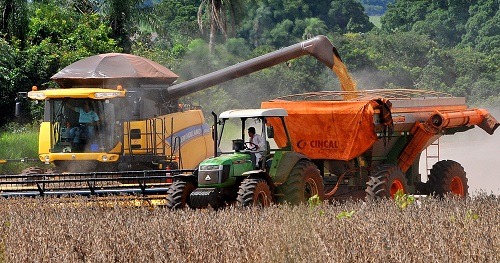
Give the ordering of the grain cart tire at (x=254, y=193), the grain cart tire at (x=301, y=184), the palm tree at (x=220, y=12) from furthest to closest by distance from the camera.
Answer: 1. the palm tree at (x=220, y=12)
2. the grain cart tire at (x=301, y=184)
3. the grain cart tire at (x=254, y=193)

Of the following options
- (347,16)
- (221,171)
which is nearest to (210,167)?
(221,171)

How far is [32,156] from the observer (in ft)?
105

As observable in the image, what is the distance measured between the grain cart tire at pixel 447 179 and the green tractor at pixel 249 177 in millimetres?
3188

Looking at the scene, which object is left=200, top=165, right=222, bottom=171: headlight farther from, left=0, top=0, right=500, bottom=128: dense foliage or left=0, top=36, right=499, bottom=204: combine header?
left=0, top=0, right=500, bottom=128: dense foliage

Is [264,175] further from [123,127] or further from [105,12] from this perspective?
[105,12]

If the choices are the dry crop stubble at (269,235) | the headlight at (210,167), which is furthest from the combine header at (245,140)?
the dry crop stubble at (269,235)

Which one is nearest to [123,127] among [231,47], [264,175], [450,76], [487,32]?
[264,175]

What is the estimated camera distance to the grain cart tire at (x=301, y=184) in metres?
17.0

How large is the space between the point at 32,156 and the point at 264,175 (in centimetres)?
1677

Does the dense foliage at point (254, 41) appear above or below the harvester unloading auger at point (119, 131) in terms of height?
above

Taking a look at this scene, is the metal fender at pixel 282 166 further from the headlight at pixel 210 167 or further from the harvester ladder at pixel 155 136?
the harvester ladder at pixel 155 136

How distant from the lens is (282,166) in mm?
17000

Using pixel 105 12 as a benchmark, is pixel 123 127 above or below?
below

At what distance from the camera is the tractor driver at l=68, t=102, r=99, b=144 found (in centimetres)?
2145
